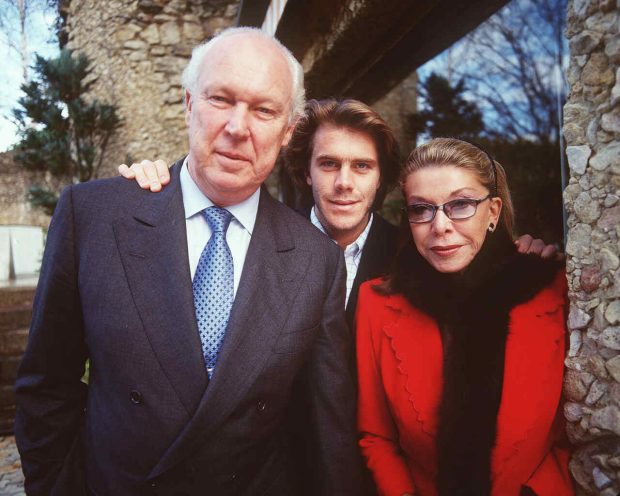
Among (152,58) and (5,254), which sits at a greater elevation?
(152,58)

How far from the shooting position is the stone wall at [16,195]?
395 inches

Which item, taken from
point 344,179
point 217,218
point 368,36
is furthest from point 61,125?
point 217,218

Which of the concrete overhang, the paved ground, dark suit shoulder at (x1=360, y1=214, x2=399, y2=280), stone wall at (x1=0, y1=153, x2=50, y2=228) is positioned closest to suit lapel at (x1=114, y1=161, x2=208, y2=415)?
dark suit shoulder at (x1=360, y1=214, x2=399, y2=280)

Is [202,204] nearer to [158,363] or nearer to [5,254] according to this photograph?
[158,363]

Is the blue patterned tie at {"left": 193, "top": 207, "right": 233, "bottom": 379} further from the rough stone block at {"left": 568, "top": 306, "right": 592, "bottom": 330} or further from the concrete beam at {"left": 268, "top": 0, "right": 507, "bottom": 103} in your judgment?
the concrete beam at {"left": 268, "top": 0, "right": 507, "bottom": 103}

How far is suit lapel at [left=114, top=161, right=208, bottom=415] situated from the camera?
4.60 ft

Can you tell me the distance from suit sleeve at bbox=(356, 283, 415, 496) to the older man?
10 cm

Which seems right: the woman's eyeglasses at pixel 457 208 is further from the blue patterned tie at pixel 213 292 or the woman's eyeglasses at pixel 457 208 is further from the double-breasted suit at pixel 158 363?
the blue patterned tie at pixel 213 292

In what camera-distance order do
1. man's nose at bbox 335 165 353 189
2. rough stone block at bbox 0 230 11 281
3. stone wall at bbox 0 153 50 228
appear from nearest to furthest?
man's nose at bbox 335 165 353 189 → rough stone block at bbox 0 230 11 281 → stone wall at bbox 0 153 50 228

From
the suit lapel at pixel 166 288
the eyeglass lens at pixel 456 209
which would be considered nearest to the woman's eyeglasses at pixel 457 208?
the eyeglass lens at pixel 456 209

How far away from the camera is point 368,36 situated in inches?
121

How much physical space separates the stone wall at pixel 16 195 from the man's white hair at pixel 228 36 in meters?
9.66

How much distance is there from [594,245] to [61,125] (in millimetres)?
10278

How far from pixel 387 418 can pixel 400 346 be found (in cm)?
33
